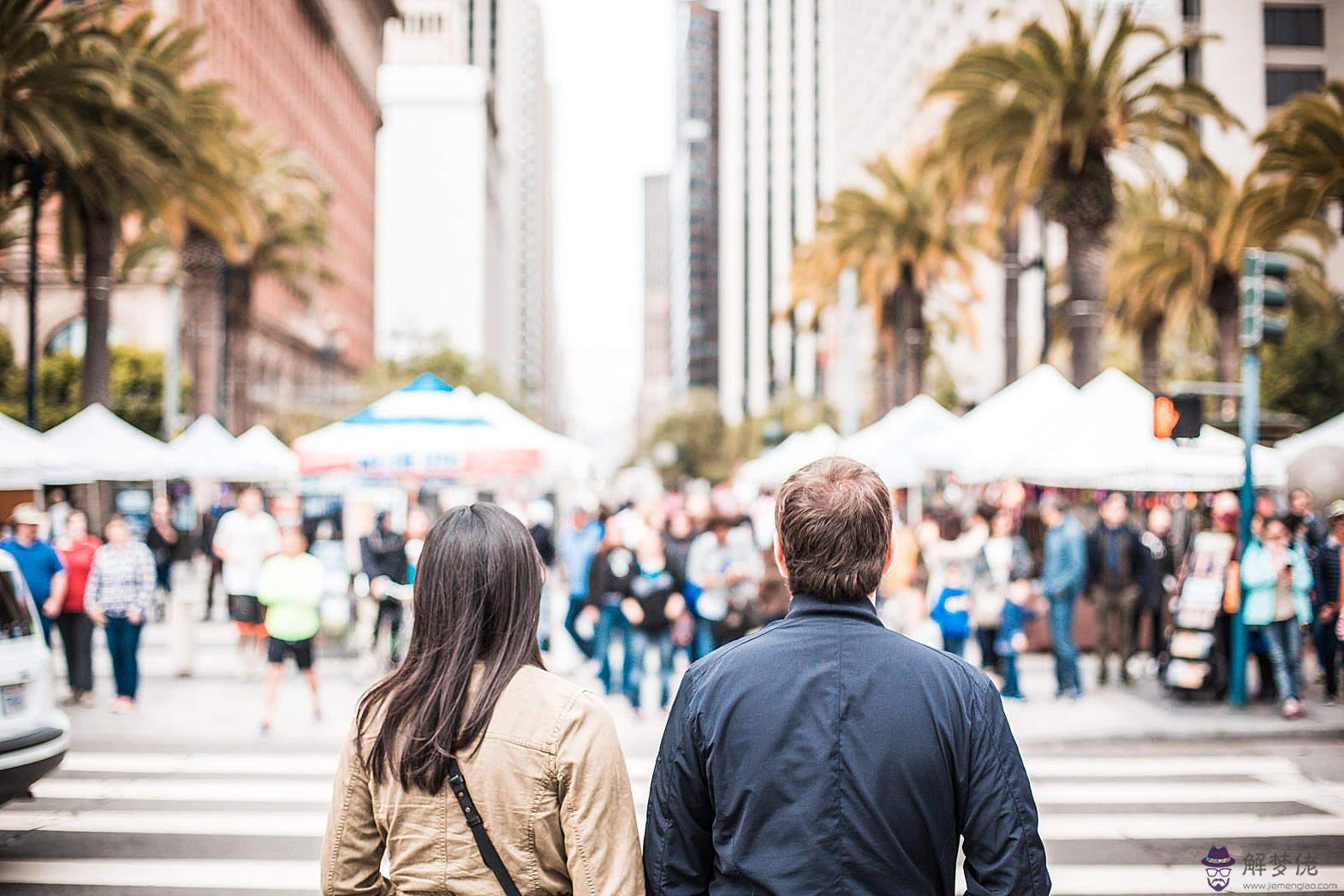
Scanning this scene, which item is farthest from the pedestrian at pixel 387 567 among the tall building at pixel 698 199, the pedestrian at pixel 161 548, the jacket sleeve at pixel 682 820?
the tall building at pixel 698 199

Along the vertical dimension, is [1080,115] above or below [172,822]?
above

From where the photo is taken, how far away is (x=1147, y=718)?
1082 cm

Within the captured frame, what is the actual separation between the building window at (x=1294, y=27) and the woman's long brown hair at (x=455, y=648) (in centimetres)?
2329

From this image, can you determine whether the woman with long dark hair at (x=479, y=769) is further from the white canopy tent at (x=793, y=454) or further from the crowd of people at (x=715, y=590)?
the white canopy tent at (x=793, y=454)

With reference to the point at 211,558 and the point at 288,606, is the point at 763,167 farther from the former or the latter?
the point at 288,606

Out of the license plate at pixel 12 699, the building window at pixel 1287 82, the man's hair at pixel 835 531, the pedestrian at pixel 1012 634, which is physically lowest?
the pedestrian at pixel 1012 634

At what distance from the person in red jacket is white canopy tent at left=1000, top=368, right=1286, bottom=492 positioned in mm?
10237

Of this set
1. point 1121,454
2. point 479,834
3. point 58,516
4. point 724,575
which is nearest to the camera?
point 479,834

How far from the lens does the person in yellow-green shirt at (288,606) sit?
10344 mm

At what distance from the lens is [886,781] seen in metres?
2.25

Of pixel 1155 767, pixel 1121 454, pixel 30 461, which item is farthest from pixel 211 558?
pixel 1155 767

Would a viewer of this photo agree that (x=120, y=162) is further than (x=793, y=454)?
No

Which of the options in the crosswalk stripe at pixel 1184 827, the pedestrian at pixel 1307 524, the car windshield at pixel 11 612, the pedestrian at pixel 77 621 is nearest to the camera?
the car windshield at pixel 11 612

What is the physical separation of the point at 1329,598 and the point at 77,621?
12570mm
